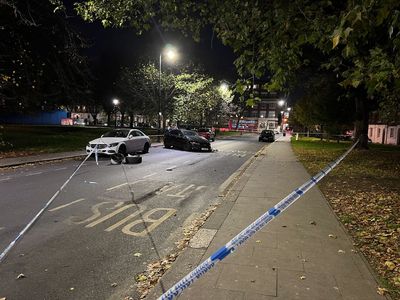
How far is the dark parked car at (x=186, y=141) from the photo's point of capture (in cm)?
2517

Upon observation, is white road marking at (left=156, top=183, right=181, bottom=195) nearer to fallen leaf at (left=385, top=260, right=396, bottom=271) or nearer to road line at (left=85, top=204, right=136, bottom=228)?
road line at (left=85, top=204, right=136, bottom=228)

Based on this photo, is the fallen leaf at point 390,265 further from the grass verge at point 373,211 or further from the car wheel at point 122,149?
the car wheel at point 122,149

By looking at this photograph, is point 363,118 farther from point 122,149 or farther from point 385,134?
point 385,134

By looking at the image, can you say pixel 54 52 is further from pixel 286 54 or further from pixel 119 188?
pixel 286 54

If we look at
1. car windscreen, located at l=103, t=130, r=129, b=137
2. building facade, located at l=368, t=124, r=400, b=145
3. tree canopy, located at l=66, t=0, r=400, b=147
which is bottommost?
building facade, located at l=368, t=124, r=400, b=145

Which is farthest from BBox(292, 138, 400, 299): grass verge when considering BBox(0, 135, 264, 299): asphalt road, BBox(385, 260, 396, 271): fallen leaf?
BBox(0, 135, 264, 299): asphalt road

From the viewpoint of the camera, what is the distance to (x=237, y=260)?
488cm

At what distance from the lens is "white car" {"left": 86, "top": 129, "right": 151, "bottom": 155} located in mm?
18422

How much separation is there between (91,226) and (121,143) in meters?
12.5

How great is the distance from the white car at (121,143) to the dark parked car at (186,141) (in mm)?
3675

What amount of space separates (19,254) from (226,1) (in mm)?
5750

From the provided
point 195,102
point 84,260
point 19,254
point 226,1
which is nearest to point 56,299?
point 84,260

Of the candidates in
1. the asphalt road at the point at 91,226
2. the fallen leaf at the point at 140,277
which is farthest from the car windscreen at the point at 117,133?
the fallen leaf at the point at 140,277

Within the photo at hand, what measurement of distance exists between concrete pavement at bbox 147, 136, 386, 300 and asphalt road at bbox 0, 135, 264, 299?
0.69 m
